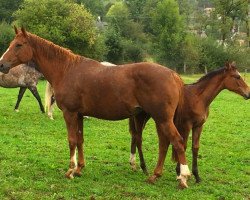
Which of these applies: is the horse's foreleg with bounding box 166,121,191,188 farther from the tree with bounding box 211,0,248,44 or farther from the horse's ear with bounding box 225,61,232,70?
the tree with bounding box 211,0,248,44

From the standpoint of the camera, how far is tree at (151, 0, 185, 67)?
48.4 meters

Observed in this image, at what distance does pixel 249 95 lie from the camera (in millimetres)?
8656

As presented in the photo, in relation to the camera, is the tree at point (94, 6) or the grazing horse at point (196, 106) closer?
the grazing horse at point (196, 106)

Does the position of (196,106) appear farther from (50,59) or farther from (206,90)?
(50,59)

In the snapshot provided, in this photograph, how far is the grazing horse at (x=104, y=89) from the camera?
669cm

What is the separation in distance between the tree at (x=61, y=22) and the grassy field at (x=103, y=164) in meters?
23.9

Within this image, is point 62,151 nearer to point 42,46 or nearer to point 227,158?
point 42,46

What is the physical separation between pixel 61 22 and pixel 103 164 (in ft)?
101

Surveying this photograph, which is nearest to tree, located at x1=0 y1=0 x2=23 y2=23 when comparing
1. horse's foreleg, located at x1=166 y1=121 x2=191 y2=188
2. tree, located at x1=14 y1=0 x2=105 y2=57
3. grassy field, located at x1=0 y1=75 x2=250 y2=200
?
tree, located at x1=14 y1=0 x2=105 y2=57

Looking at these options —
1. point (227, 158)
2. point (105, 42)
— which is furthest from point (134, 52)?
point (227, 158)

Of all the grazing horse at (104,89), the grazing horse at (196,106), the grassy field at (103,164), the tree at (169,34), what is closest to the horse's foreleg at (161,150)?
the grazing horse at (104,89)

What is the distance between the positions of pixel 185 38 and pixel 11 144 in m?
42.9

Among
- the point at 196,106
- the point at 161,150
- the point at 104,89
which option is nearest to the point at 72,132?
the point at 104,89

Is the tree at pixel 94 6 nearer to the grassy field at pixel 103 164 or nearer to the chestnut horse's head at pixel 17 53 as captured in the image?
the grassy field at pixel 103 164
